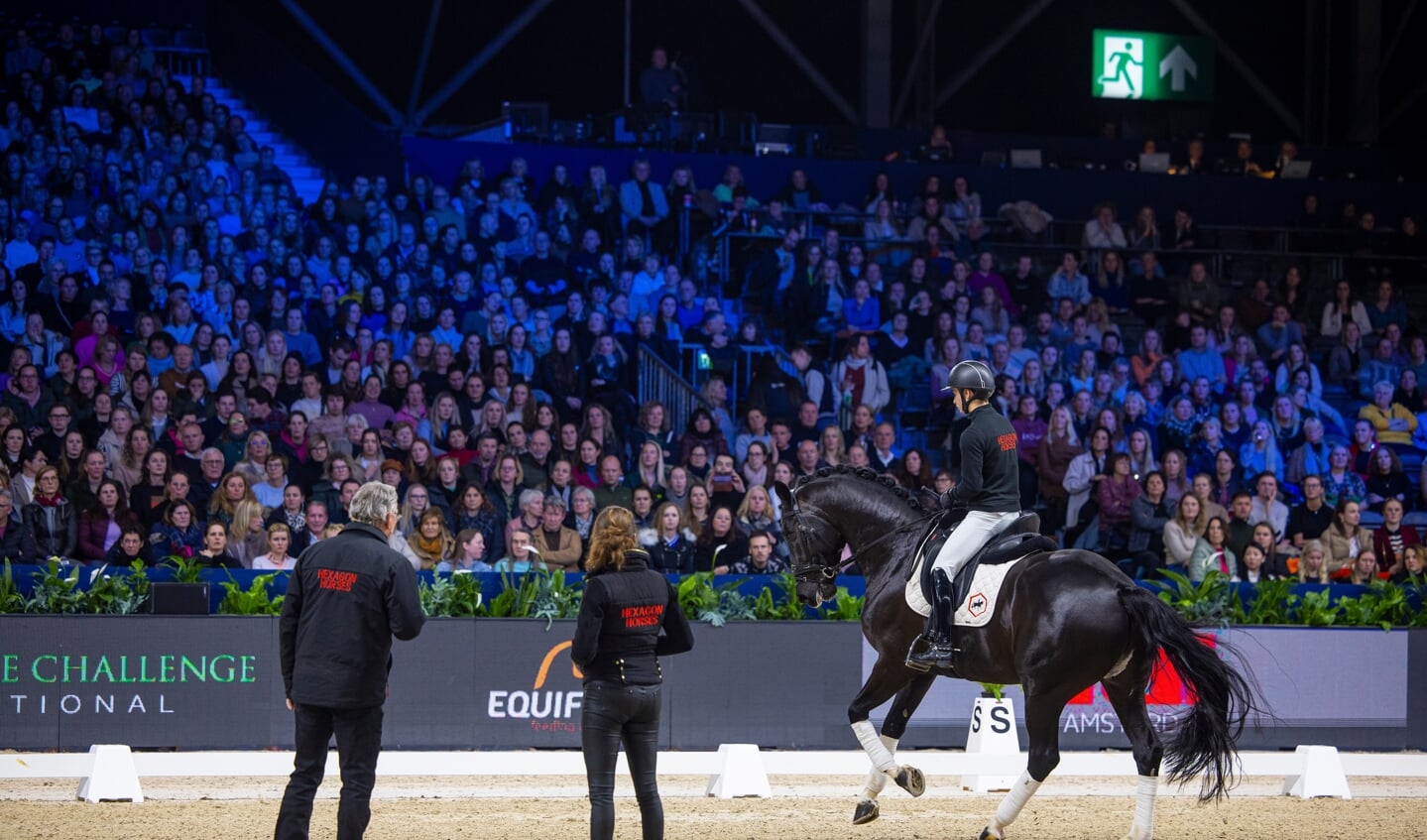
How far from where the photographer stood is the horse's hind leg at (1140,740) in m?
8.91

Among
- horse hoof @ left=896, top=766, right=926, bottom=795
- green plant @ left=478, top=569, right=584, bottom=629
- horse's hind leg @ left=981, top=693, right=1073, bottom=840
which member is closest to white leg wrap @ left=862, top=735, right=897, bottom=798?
horse hoof @ left=896, top=766, right=926, bottom=795

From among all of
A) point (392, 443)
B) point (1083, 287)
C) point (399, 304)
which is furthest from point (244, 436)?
point (1083, 287)

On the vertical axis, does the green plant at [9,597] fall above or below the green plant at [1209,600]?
above

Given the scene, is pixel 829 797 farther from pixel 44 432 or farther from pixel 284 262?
pixel 284 262

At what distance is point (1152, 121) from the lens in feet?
89.9

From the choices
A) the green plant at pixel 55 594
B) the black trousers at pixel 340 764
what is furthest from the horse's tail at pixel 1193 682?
the green plant at pixel 55 594

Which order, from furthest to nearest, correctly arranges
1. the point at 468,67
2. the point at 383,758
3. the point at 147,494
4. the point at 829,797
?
→ the point at 468,67 < the point at 147,494 < the point at 383,758 < the point at 829,797

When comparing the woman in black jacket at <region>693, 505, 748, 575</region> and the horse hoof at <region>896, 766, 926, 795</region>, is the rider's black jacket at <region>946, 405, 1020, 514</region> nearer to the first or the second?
the horse hoof at <region>896, 766, 926, 795</region>

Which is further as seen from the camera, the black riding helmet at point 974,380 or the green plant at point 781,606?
the green plant at point 781,606

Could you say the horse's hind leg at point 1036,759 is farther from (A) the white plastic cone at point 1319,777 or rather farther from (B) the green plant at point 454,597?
(B) the green plant at point 454,597

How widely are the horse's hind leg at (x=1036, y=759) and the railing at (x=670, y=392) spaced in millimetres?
9744

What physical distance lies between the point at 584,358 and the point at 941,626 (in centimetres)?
996

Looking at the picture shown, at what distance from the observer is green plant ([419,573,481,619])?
1320cm

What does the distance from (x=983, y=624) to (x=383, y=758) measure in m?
5.26
